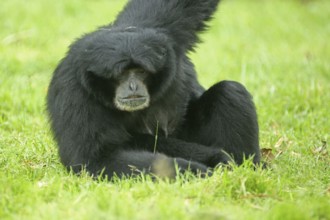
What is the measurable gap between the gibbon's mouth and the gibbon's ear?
92 cm

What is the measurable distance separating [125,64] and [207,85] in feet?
16.6

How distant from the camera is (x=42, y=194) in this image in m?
5.54

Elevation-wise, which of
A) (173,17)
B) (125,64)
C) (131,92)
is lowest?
(131,92)

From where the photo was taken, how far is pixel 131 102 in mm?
6609

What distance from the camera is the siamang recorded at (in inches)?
253

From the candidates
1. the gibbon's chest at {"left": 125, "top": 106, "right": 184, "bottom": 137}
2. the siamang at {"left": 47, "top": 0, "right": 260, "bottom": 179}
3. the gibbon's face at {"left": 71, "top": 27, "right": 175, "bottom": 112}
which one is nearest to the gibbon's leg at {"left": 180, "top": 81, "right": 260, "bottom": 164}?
the siamang at {"left": 47, "top": 0, "right": 260, "bottom": 179}

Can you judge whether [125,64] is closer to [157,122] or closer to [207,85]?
[157,122]

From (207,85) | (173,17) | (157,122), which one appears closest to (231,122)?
(157,122)

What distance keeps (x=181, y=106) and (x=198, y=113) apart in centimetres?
22

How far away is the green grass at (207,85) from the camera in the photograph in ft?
17.2

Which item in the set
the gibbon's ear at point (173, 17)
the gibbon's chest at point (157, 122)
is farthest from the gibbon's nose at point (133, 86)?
the gibbon's ear at point (173, 17)

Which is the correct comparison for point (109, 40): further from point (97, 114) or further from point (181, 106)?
point (181, 106)

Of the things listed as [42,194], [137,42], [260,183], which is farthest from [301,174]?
[42,194]

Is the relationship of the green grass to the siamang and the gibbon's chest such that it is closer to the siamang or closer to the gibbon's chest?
the siamang
